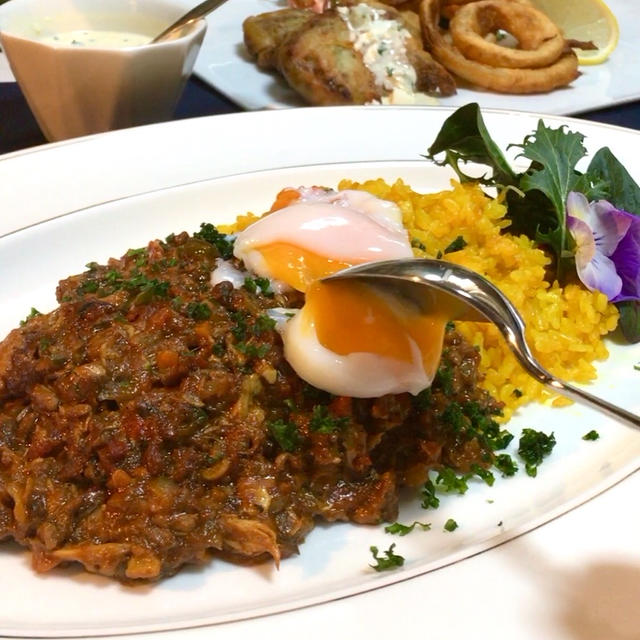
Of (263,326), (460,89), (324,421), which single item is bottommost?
(460,89)

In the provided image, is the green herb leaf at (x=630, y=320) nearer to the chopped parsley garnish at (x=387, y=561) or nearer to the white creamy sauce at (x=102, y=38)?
the chopped parsley garnish at (x=387, y=561)

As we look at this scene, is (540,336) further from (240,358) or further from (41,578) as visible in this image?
(41,578)

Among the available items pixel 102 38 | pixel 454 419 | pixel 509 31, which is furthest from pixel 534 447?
pixel 509 31

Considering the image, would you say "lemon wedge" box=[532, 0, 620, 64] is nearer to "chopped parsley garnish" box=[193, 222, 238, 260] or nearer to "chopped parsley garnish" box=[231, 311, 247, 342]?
"chopped parsley garnish" box=[193, 222, 238, 260]

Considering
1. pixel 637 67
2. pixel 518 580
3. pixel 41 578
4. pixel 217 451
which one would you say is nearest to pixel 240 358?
pixel 217 451

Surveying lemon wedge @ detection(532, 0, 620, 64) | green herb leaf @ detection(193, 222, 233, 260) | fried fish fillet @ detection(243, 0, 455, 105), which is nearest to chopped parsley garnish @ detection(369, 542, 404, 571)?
green herb leaf @ detection(193, 222, 233, 260)

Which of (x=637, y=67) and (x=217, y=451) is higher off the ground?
(x=217, y=451)

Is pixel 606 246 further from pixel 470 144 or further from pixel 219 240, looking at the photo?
pixel 219 240
